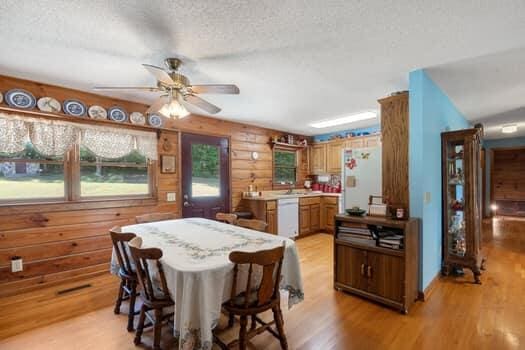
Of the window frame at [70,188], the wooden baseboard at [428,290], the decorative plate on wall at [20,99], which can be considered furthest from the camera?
the window frame at [70,188]

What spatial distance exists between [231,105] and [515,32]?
120 inches

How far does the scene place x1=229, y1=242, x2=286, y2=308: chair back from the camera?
4.90 ft

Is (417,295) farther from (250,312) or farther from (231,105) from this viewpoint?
(231,105)

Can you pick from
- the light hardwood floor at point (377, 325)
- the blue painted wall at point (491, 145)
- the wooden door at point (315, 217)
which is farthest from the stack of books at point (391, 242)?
the blue painted wall at point (491, 145)

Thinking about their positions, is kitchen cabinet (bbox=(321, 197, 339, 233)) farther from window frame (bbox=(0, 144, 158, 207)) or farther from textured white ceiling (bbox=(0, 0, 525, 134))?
window frame (bbox=(0, 144, 158, 207))

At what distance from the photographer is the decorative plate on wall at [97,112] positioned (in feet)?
10.5

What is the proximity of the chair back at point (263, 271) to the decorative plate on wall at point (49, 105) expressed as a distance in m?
3.00

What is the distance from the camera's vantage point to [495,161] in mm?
8172

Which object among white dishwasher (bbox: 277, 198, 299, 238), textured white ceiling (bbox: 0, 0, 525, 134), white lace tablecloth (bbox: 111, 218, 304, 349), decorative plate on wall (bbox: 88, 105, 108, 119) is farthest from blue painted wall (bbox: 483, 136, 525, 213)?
decorative plate on wall (bbox: 88, 105, 108, 119)

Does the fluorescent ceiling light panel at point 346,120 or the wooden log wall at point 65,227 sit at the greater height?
the fluorescent ceiling light panel at point 346,120

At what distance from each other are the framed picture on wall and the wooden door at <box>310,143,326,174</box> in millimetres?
3479

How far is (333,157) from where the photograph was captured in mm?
5746

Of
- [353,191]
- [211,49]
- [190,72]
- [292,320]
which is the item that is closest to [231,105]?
[190,72]

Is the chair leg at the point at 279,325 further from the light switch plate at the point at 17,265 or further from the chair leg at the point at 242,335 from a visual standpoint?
the light switch plate at the point at 17,265
